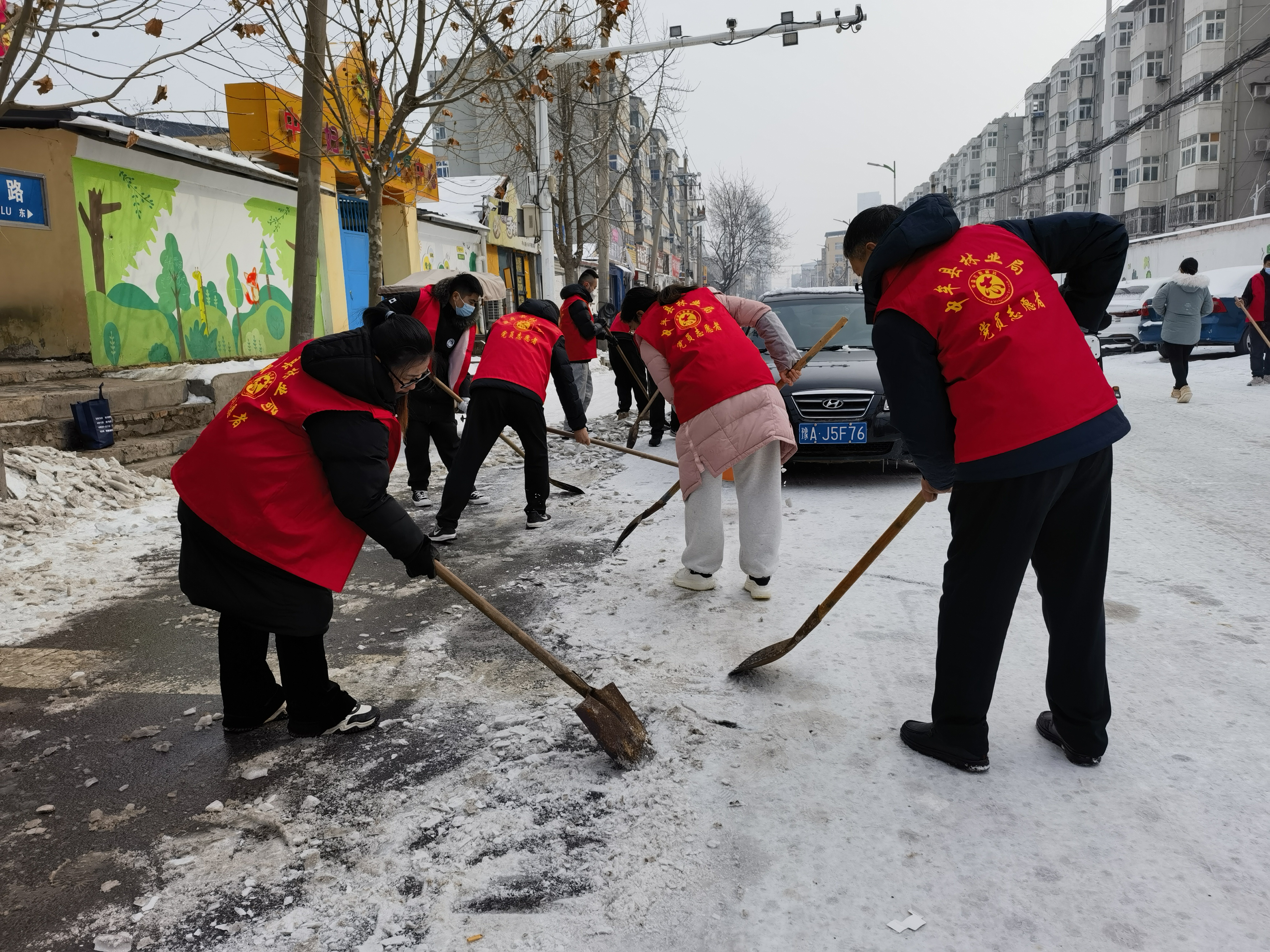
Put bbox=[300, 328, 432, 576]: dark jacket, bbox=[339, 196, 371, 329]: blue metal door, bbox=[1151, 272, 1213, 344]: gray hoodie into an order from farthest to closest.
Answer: bbox=[339, 196, 371, 329]: blue metal door, bbox=[1151, 272, 1213, 344]: gray hoodie, bbox=[300, 328, 432, 576]: dark jacket

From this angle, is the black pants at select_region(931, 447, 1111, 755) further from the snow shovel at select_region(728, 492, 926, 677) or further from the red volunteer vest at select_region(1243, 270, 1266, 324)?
the red volunteer vest at select_region(1243, 270, 1266, 324)

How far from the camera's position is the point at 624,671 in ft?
11.5

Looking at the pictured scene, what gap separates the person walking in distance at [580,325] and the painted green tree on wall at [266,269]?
4.57 metres

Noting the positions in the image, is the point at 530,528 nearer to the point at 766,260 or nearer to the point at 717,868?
the point at 717,868

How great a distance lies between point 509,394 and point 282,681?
2.93 meters

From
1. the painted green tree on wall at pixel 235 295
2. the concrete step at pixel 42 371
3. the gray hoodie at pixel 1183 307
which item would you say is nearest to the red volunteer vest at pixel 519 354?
the concrete step at pixel 42 371

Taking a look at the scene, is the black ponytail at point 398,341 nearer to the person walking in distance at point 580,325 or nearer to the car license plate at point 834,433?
the car license plate at point 834,433

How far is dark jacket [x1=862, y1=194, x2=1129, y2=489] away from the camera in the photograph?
94.0 inches

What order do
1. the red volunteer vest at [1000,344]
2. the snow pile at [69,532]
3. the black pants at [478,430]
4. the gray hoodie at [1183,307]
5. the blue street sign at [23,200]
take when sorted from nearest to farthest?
the red volunteer vest at [1000,344]
the snow pile at [69,532]
the black pants at [478,430]
the blue street sign at [23,200]
the gray hoodie at [1183,307]

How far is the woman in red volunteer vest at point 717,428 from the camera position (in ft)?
14.1

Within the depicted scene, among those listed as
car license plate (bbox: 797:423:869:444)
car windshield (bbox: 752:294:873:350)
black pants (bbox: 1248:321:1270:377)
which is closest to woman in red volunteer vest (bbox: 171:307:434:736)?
car license plate (bbox: 797:423:869:444)

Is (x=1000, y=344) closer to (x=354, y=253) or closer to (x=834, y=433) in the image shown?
(x=834, y=433)

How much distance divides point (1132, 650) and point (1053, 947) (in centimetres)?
189

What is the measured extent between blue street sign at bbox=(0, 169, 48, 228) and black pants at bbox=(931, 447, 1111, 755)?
9024 mm
